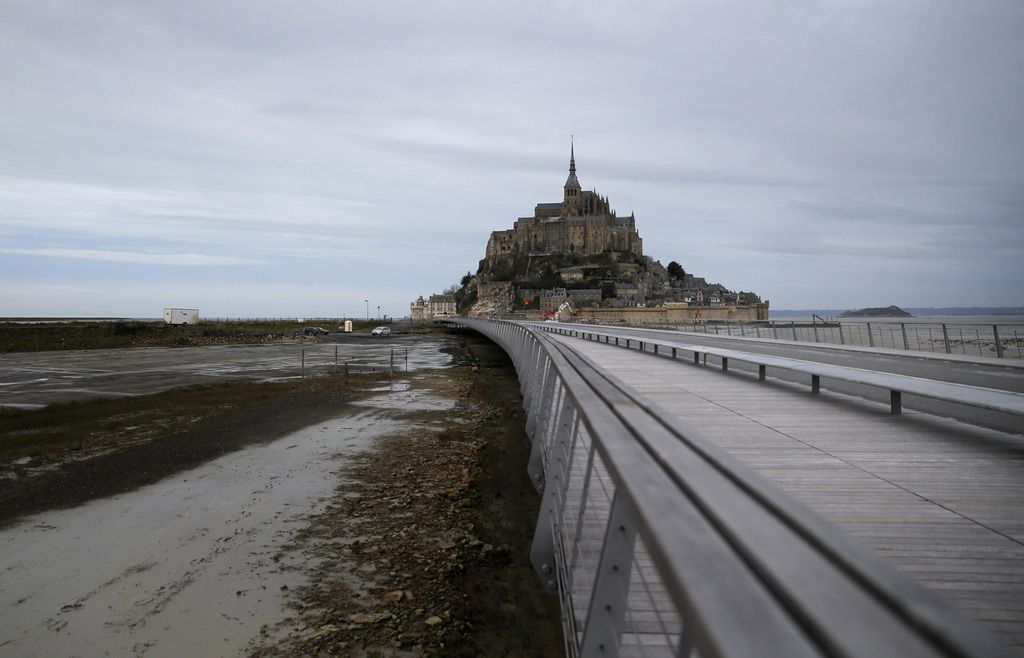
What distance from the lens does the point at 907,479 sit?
13.5 feet

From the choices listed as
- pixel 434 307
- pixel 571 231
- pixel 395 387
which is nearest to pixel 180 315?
pixel 395 387

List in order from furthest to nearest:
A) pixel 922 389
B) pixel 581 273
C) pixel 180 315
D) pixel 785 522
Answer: pixel 581 273, pixel 180 315, pixel 922 389, pixel 785 522

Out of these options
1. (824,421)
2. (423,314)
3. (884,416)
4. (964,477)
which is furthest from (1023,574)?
(423,314)

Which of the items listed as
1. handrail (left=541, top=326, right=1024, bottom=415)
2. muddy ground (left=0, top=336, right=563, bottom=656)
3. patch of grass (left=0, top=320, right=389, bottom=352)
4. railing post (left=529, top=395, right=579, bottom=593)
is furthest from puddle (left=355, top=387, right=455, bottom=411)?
patch of grass (left=0, top=320, right=389, bottom=352)

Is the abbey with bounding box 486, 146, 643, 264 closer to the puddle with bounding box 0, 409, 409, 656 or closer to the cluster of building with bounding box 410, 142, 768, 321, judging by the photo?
the cluster of building with bounding box 410, 142, 768, 321

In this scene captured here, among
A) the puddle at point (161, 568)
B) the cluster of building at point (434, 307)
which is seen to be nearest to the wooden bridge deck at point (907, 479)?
the puddle at point (161, 568)

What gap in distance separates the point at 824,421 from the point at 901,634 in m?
6.08

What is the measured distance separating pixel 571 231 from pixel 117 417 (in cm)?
12599

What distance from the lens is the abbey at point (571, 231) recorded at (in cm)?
13538

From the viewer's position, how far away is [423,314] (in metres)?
185

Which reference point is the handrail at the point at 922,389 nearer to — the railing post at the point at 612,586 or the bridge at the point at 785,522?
the bridge at the point at 785,522

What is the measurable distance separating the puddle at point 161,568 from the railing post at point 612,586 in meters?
3.95

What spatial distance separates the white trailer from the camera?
78750mm

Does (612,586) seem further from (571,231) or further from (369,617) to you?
(571,231)
